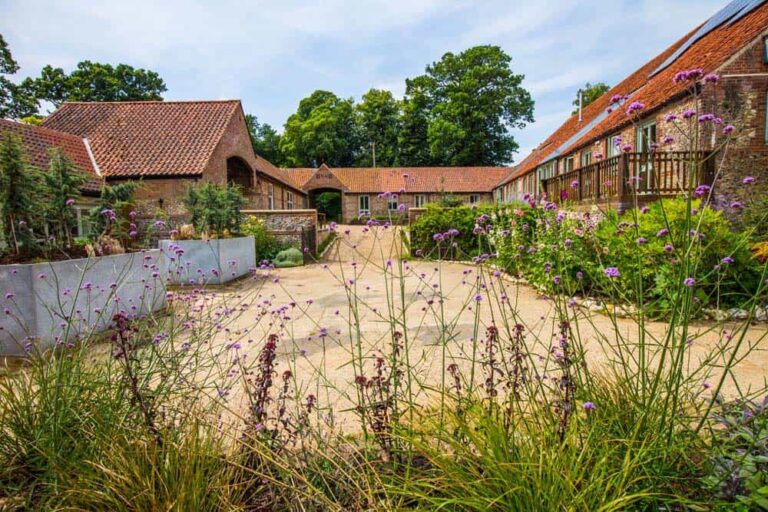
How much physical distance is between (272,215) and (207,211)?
17.6 ft

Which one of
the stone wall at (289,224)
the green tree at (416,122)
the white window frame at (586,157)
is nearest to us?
the stone wall at (289,224)

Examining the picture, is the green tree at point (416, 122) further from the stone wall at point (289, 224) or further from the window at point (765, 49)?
the window at point (765, 49)

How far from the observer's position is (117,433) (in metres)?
1.96

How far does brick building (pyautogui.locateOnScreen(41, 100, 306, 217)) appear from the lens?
17.4 m

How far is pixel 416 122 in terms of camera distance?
54.8 metres

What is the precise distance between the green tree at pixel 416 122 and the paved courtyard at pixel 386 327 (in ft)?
149

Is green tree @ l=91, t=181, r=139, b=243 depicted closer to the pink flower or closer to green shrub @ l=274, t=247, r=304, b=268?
green shrub @ l=274, t=247, r=304, b=268

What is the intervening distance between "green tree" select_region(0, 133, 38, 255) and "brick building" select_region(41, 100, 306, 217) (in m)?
10.4

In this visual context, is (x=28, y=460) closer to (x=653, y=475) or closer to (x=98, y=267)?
(x=653, y=475)

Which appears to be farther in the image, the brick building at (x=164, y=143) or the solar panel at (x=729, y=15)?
the brick building at (x=164, y=143)

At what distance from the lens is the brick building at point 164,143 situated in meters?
17.4

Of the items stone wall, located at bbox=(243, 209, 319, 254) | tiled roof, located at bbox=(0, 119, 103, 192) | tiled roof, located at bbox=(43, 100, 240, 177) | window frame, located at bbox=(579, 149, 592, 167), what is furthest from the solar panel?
tiled roof, located at bbox=(0, 119, 103, 192)

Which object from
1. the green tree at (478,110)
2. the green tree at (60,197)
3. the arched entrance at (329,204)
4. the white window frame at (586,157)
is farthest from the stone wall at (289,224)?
the green tree at (478,110)

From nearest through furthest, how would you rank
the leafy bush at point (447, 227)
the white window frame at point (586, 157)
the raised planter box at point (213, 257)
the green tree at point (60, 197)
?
the green tree at point (60, 197) < the raised planter box at point (213, 257) < the leafy bush at point (447, 227) < the white window frame at point (586, 157)
